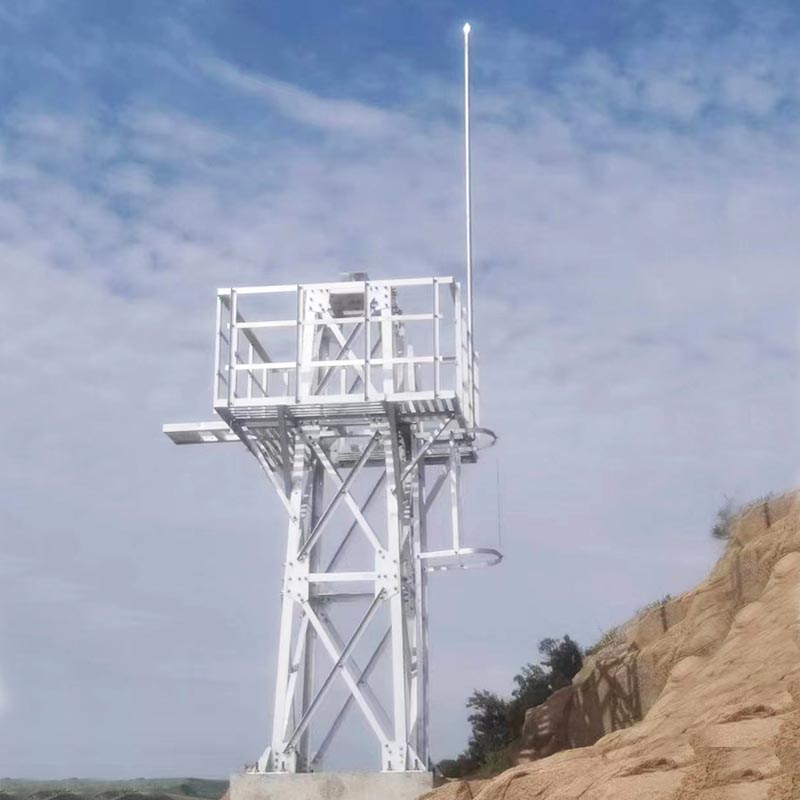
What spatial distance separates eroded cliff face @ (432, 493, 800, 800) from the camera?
14.0m

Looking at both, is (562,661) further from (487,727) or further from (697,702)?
(697,702)

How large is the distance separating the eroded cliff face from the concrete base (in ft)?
7.54

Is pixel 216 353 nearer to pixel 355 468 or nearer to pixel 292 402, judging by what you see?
pixel 292 402

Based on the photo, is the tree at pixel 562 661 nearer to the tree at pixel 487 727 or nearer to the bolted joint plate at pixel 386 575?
the tree at pixel 487 727

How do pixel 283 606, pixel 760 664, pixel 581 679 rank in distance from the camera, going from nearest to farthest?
1. pixel 760 664
2. pixel 283 606
3. pixel 581 679

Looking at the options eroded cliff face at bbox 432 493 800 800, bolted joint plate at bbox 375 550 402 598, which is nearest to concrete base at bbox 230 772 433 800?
eroded cliff face at bbox 432 493 800 800

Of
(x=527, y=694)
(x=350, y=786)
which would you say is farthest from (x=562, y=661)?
(x=350, y=786)

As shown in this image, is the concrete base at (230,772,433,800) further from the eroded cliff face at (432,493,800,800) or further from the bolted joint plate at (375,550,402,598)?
the bolted joint plate at (375,550,402,598)

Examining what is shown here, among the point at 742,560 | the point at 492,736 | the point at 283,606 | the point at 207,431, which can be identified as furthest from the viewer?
the point at 492,736

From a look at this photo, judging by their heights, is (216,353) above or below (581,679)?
above

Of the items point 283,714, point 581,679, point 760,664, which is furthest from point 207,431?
point 760,664

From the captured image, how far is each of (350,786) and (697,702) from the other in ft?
26.6

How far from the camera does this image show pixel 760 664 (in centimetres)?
1809

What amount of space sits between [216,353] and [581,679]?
1210cm
